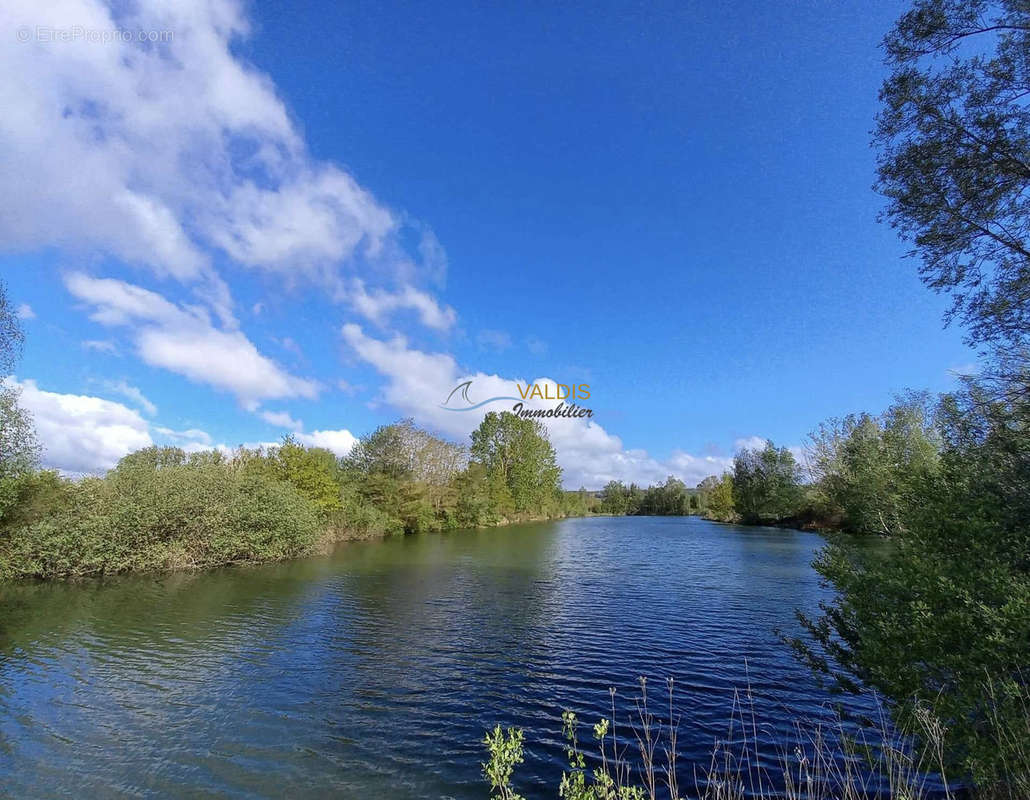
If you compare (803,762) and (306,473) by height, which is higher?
(306,473)

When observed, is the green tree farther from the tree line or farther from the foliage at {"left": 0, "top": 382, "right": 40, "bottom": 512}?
the foliage at {"left": 0, "top": 382, "right": 40, "bottom": 512}

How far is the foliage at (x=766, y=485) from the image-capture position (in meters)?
79.9

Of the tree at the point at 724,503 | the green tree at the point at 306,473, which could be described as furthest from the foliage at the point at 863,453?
the green tree at the point at 306,473

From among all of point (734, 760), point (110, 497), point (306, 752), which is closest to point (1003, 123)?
point (734, 760)

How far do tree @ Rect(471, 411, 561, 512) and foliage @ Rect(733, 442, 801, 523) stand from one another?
38.7m

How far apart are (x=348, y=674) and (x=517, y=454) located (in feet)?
272

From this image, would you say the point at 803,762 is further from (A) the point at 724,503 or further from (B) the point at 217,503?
(A) the point at 724,503

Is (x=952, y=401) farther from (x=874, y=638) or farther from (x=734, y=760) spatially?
(x=734, y=760)

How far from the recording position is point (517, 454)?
313 ft

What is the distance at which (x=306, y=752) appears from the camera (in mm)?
8617

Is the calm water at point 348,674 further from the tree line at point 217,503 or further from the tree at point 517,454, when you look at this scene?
the tree at point 517,454

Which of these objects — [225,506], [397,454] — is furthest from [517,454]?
[225,506]

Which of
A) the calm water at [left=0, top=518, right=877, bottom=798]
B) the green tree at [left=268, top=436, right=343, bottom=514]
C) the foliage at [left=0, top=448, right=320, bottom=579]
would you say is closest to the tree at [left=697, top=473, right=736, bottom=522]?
the green tree at [left=268, top=436, right=343, bottom=514]

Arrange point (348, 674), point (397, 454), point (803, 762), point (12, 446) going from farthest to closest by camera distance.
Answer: point (397, 454) < point (12, 446) < point (348, 674) < point (803, 762)
